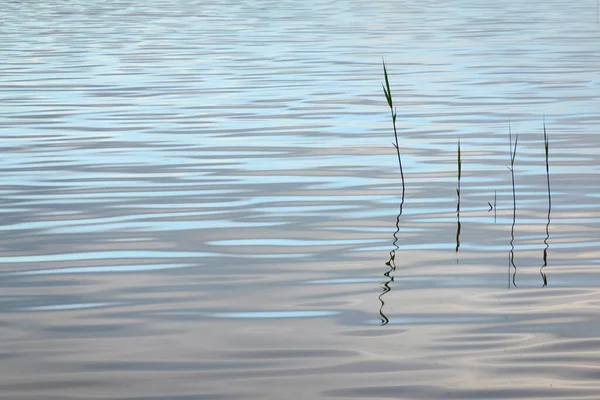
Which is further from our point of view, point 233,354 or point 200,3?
point 200,3

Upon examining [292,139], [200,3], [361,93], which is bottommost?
[200,3]

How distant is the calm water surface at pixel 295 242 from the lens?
487 cm

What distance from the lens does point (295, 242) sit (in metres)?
7.09

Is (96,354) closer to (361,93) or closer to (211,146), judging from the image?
(211,146)

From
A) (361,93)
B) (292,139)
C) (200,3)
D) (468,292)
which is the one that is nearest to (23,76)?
(361,93)

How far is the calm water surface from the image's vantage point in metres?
4.87

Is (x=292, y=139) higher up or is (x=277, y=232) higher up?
(x=277, y=232)

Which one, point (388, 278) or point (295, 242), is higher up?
point (388, 278)

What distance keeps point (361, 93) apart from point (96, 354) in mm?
10397

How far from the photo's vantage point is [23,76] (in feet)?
61.0

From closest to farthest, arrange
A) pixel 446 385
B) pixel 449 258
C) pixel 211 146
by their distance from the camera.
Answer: pixel 446 385 < pixel 449 258 < pixel 211 146

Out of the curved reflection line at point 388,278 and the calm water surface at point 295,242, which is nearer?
the calm water surface at point 295,242

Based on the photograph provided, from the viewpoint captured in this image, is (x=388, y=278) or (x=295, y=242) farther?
(x=295, y=242)

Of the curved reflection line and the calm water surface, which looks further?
the curved reflection line
